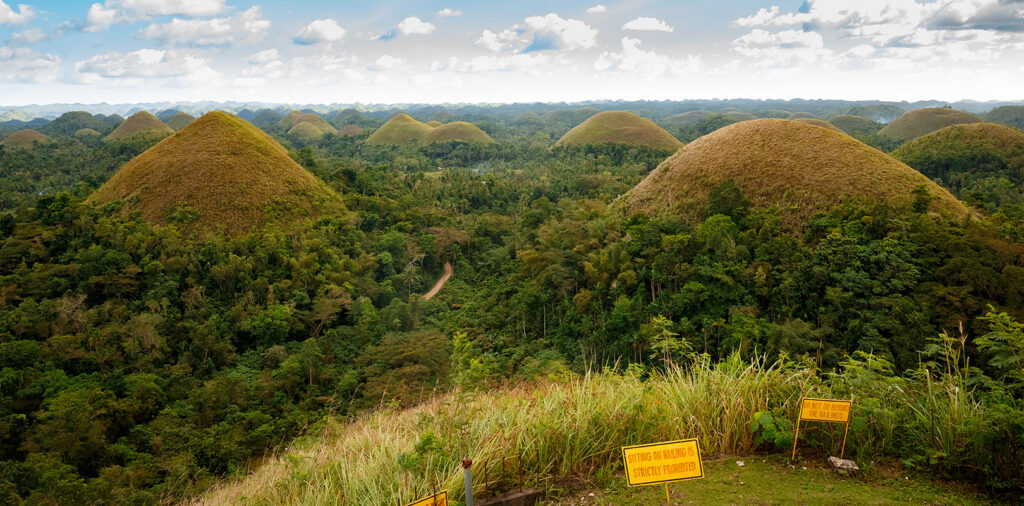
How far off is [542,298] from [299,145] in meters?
92.7

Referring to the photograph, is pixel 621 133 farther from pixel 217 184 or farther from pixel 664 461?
pixel 664 461

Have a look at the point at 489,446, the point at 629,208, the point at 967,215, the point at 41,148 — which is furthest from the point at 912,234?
the point at 41,148

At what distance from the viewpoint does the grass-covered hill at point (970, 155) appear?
38156 millimetres

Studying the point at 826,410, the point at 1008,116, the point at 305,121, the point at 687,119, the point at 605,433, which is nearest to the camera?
the point at 826,410

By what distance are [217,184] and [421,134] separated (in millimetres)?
68401

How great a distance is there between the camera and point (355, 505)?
3.45 meters

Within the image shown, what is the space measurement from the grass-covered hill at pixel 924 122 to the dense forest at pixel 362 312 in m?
72.8

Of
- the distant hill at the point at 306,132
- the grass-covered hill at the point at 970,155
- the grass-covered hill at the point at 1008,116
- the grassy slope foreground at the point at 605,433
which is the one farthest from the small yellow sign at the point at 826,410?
the grass-covered hill at the point at 1008,116

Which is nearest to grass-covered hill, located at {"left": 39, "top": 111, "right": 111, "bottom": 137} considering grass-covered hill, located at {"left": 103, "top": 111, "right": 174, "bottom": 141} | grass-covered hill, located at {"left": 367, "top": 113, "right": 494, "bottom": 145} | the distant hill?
grass-covered hill, located at {"left": 103, "top": 111, "right": 174, "bottom": 141}

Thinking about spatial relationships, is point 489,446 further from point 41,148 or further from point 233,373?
point 41,148

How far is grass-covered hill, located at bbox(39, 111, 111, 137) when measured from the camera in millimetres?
106000

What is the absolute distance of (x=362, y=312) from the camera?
21.9 m

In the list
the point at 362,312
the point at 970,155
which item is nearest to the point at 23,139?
the point at 362,312

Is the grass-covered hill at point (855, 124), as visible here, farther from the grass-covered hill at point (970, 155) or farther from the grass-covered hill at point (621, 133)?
the grass-covered hill at point (970, 155)
